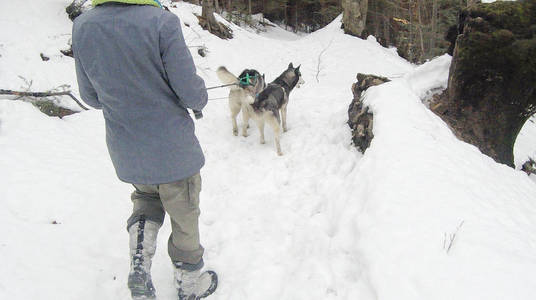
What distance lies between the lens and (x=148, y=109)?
5.37 ft

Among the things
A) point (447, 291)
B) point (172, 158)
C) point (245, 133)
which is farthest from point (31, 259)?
point (245, 133)

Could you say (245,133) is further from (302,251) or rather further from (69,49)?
(69,49)

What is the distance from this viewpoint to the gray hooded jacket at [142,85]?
4.82 ft

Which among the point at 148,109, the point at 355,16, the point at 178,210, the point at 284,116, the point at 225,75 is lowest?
the point at 284,116

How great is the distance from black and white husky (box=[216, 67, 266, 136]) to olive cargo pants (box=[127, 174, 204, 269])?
2675 mm

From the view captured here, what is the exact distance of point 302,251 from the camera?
2559 millimetres

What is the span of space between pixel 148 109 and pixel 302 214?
1982 mm

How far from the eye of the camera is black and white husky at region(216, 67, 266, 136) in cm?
469

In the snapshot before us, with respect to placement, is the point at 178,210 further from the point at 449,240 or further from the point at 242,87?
the point at 242,87

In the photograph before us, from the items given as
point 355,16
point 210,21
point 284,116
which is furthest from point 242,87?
point 355,16

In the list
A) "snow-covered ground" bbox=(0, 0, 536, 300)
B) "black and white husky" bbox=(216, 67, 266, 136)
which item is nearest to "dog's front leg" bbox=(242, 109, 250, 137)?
"black and white husky" bbox=(216, 67, 266, 136)

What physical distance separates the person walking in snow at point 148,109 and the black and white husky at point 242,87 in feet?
8.98

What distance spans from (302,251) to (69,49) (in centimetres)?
627

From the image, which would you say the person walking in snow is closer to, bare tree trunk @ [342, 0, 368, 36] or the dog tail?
the dog tail
